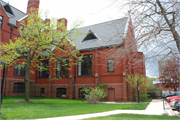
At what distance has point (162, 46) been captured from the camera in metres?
6.05

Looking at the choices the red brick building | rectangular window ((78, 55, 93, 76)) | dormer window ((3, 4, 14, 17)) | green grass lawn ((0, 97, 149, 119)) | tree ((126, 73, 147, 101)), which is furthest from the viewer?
dormer window ((3, 4, 14, 17))

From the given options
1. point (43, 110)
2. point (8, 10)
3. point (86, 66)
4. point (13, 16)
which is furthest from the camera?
point (13, 16)

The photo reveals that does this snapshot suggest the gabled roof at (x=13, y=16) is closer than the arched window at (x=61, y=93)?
Yes

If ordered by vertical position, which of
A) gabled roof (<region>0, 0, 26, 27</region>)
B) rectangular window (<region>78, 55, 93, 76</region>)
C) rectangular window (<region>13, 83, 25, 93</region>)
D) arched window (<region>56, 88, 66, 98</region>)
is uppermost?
gabled roof (<region>0, 0, 26, 27</region>)

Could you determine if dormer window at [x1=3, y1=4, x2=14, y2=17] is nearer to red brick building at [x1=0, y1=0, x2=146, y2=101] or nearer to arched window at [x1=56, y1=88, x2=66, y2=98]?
red brick building at [x1=0, y1=0, x2=146, y2=101]

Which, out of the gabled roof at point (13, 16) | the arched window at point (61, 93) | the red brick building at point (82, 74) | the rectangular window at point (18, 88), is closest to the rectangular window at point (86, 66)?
the red brick building at point (82, 74)

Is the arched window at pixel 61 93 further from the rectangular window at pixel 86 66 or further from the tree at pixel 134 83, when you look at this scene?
the tree at pixel 134 83

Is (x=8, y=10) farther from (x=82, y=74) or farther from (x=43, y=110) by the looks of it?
(x=43, y=110)

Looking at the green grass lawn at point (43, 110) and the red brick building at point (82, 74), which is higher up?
the red brick building at point (82, 74)

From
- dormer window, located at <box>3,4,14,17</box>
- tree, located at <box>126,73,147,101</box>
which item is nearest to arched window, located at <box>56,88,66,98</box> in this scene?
tree, located at <box>126,73,147,101</box>

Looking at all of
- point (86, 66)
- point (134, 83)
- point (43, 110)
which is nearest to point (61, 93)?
point (86, 66)

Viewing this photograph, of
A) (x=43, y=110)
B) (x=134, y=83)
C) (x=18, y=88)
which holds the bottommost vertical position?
(x=43, y=110)

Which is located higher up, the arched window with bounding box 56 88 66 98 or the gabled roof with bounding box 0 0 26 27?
the gabled roof with bounding box 0 0 26 27

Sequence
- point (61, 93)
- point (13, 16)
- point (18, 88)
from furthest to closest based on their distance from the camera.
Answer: point (13, 16), point (61, 93), point (18, 88)
